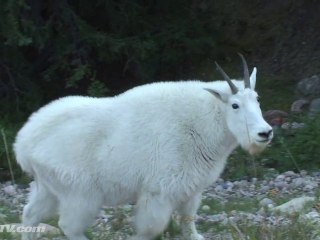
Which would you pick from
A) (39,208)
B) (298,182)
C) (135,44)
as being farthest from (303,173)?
(39,208)

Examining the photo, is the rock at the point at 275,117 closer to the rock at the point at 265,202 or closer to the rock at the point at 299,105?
the rock at the point at 299,105

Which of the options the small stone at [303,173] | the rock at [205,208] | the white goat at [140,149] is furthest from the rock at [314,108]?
the white goat at [140,149]

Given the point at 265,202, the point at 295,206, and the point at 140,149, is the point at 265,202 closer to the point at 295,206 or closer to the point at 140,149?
the point at 295,206

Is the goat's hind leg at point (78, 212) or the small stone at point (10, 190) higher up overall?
the goat's hind leg at point (78, 212)

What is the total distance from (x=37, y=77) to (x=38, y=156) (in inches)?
288

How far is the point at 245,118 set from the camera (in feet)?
23.7

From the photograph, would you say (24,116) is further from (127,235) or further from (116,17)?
(127,235)

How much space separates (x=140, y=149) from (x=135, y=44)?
20.8ft

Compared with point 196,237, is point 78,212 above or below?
above

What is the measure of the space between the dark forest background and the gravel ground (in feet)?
8.83

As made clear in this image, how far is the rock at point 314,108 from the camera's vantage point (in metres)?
12.1

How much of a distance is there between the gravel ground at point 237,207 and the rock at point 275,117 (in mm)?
1686

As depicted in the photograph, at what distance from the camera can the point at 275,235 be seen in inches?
238

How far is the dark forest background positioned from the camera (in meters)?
13.2
